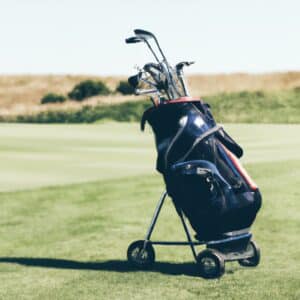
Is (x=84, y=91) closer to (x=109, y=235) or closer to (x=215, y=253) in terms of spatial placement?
(x=109, y=235)

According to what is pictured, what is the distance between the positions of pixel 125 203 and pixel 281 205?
230cm

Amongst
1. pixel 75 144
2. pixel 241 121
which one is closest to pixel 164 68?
pixel 75 144

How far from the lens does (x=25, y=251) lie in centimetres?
931

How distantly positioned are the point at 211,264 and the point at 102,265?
133 cm

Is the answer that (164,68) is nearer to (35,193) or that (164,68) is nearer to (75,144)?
(35,193)

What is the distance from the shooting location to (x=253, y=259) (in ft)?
25.9

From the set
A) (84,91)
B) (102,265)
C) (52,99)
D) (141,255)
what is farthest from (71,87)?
(141,255)

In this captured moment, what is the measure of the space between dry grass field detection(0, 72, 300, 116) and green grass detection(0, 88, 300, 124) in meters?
1.86

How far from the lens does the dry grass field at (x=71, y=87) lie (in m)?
56.7

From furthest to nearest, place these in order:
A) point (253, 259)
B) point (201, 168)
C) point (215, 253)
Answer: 1. point (253, 259)
2. point (215, 253)
3. point (201, 168)

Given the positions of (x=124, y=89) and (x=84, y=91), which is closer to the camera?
(x=124, y=89)

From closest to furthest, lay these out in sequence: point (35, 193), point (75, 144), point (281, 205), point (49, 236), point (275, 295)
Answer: point (275, 295), point (49, 236), point (281, 205), point (35, 193), point (75, 144)

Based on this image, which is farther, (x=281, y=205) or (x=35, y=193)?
(x=35, y=193)

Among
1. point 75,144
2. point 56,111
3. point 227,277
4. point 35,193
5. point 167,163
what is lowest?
point 56,111
